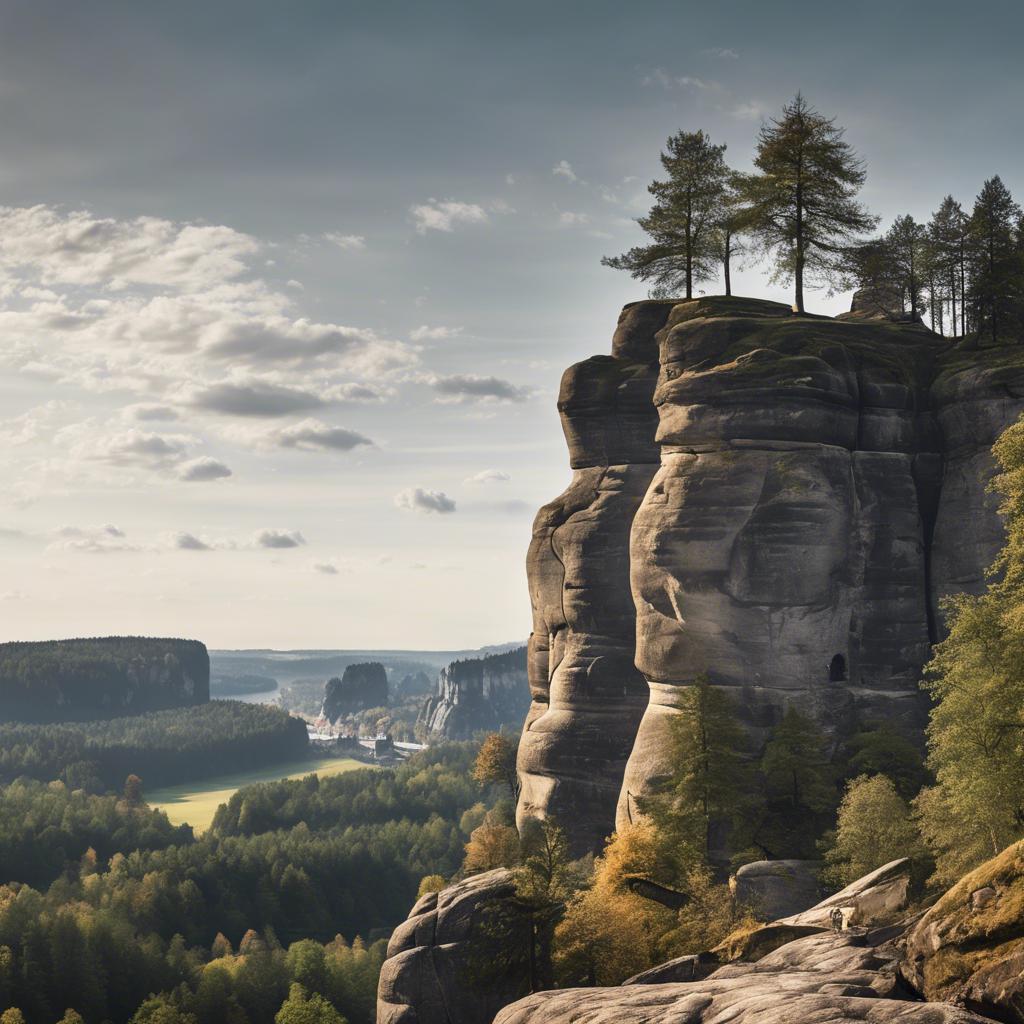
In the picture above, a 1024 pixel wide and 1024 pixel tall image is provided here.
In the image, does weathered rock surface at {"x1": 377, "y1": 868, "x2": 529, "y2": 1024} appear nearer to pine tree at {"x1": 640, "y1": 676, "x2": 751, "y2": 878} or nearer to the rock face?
pine tree at {"x1": 640, "y1": 676, "x2": 751, "y2": 878}

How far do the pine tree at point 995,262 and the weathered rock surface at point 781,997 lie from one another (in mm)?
49602

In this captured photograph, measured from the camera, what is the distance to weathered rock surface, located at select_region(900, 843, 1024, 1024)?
26784mm

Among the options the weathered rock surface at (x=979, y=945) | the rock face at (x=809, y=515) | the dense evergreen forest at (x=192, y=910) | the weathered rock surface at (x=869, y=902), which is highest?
the rock face at (x=809, y=515)

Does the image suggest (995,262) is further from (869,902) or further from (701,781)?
(869,902)

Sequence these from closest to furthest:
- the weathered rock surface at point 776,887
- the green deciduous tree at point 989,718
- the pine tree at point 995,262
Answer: the green deciduous tree at point 989,718 < the weathered rock surface at point 776,887 < the pine tree at point 995,262

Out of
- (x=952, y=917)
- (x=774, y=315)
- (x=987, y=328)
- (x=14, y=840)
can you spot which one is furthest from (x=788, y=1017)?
(x=14, y=840)

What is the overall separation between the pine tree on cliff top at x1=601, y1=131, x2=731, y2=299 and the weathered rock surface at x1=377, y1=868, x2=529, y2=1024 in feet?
157

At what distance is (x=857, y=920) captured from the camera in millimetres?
42625

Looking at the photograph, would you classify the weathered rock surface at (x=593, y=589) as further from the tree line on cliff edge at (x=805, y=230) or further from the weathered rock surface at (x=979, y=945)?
the weathered rock surface at (x=979, y=945)

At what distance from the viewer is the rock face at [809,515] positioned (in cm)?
6462

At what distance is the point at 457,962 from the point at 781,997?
106ft

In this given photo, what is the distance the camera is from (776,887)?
54.4 metres

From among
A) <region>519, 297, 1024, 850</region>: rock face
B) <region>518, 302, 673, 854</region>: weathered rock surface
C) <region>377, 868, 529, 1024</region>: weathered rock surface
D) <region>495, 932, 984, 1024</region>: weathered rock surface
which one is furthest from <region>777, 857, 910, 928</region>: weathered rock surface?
<region>518, 302, 673, 854</region>: weathered rock surface

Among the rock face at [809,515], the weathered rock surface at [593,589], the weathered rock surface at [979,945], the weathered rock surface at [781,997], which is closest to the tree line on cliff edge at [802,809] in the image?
the rock face at [809,515]
